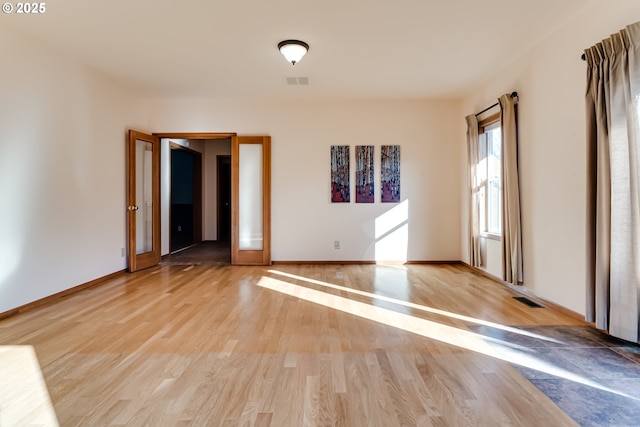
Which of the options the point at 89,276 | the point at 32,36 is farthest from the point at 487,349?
the point at 32,36

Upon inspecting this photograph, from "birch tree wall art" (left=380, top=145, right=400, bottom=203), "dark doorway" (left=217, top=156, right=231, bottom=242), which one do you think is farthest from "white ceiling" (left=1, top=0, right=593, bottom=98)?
"dark doorway" (left=217, top=156, right=231, bottom=242)

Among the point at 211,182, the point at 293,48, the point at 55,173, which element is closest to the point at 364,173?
the point at 293,48

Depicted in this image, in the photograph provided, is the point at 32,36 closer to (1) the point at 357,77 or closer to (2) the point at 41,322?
(2) the point at 41,322

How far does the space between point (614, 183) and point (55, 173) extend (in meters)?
5.26

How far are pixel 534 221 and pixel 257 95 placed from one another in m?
4.24

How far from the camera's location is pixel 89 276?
4.27m

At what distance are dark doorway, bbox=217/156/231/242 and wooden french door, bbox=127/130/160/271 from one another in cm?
291

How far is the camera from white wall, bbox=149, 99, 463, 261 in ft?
18.6

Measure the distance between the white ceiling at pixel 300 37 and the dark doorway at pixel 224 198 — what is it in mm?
3798

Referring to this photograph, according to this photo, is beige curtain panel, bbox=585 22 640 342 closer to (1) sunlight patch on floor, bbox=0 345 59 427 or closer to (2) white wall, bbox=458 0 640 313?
(2) white wall, bbox=458 0 640 313

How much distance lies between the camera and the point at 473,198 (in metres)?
4.81

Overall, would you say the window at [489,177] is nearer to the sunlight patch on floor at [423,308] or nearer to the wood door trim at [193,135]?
the sunlight patch on floor at [423,308]

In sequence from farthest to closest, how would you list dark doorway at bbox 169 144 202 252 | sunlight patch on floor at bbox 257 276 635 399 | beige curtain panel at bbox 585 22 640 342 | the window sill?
dark doorway at bbox 169 144 202 252, the window sill, beige curtain panel at bbox 585 22 640 342, sunlight patch on floor at bbox 257 276 635 399

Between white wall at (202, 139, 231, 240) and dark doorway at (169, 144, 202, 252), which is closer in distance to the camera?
white wall at (202, 139, 231, 240)
